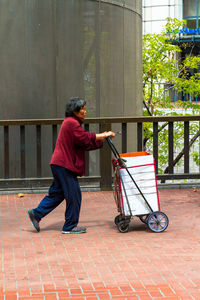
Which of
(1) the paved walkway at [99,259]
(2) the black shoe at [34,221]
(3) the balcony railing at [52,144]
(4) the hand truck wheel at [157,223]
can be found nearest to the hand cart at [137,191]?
(4) the hand truck wheel at [157,223]

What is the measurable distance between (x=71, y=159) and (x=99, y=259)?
58.8 inches

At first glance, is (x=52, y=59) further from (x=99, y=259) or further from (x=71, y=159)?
(x=99, y=259)

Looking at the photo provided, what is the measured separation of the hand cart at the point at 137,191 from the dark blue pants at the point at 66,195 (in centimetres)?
57

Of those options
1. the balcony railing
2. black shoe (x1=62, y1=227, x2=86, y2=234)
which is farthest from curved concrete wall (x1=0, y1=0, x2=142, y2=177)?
black shoe (x1=62, y1=227, x2=86, y2=234)

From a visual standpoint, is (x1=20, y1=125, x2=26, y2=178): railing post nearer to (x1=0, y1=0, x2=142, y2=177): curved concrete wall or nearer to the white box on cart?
(x1=0, y1=0, x2=142, y2=177): curved concrete wall

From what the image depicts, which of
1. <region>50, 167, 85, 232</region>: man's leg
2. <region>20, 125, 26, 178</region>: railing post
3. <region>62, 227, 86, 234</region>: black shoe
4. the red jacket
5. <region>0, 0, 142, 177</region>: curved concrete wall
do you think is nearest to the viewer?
the red jacket

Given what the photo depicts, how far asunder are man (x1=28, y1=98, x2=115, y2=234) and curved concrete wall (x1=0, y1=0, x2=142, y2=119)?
3.88m

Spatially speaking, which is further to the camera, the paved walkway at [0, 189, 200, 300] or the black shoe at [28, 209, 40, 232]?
the black shoe at [28, 209, 40, 232]

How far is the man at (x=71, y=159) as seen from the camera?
703 centimetres

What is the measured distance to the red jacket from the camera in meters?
7.00

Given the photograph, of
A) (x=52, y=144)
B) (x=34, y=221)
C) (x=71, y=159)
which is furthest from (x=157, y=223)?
(x=52, y=144)

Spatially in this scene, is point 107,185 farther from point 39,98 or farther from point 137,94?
point 137,94

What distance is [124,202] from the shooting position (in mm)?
7320

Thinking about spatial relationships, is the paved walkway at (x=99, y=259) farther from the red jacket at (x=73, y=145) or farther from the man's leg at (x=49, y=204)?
the red jacket at (x=73, y=145)
